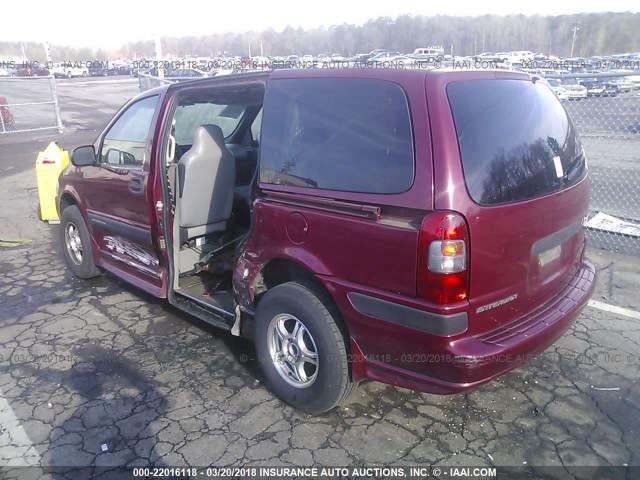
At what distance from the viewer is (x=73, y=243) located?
5.32 m

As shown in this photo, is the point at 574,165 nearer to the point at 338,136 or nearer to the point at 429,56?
the point at 338,136

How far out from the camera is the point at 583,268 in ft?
11.2

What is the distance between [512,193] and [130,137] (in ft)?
10.6

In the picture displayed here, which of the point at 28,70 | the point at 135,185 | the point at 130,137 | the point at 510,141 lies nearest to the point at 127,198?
the point at 135,185

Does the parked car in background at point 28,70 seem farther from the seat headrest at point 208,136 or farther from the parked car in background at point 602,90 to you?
the seat headrest at point 208,136

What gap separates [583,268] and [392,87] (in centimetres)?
186

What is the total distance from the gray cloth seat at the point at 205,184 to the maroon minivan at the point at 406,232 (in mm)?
489

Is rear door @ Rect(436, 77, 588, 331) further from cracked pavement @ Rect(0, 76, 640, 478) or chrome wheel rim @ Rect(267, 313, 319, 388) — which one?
chrome wheel rim @ Rect(267, 313, 319, 388)

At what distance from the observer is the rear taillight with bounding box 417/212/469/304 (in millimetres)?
2334

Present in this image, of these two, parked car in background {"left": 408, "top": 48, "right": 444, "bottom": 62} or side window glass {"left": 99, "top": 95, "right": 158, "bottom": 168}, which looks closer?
side window glass {"left": 99, "top": 95, "right": 158, "bottom": 168}

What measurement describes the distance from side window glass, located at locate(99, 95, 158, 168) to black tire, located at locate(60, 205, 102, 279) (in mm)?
780

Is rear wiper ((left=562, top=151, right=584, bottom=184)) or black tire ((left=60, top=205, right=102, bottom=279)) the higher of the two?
rear wiper ((left=562, top=151, right=584, bottom=184))

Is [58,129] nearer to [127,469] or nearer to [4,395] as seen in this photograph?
[4,395]

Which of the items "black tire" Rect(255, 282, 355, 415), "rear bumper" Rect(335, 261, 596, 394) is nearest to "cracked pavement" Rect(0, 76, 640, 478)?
"black tire" Rect(255, 282, 355, 415)
